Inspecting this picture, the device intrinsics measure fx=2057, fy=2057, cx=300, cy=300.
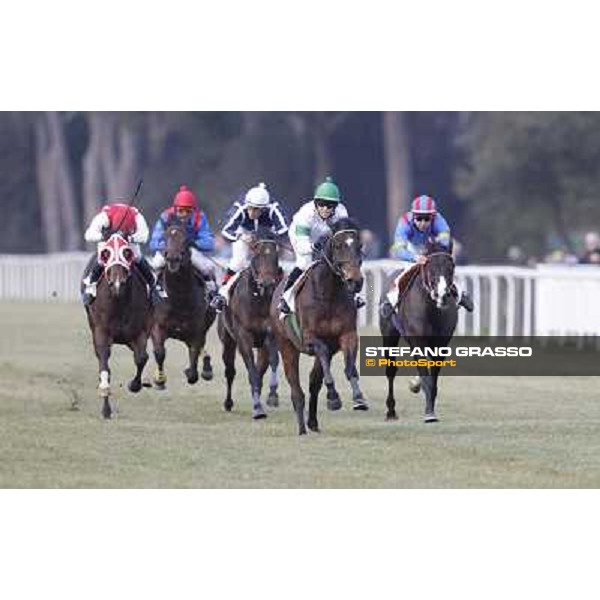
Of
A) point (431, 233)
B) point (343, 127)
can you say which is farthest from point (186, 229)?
point (343, 127)

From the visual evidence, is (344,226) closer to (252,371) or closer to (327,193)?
(327,193)

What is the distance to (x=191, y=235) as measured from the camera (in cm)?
1909

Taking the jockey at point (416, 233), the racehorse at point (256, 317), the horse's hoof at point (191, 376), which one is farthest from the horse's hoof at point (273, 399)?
the jockey at point (416, 233)

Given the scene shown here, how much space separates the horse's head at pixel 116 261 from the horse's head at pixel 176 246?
127cm

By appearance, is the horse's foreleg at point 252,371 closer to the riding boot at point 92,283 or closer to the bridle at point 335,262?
the riding boot at point 92,283

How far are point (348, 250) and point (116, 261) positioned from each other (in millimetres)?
2819

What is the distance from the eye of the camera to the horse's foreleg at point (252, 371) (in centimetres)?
1689

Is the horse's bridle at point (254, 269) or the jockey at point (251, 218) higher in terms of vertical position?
the jockey at point (251, 218)

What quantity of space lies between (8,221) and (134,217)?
51.4 metres

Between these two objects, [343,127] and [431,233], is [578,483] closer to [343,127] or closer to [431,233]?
[431,233]

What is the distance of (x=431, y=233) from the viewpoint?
16969 millimetres

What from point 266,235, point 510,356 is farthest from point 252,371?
point 510,356

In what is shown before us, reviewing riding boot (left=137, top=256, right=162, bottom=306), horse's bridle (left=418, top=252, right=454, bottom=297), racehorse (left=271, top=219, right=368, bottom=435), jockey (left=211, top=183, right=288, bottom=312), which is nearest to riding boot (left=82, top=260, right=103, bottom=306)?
riding boot (left=137, top=256, right=162, bottom=306)

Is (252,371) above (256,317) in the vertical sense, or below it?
below
